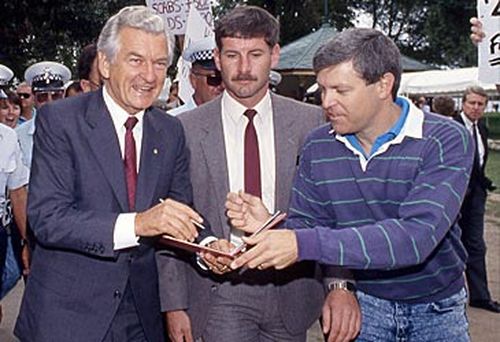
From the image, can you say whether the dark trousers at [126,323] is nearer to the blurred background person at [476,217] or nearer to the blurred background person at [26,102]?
the blurred background person at [476,217]

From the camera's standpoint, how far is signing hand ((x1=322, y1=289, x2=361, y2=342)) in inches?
129

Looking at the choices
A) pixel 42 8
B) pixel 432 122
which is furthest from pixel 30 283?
pixel 42 8

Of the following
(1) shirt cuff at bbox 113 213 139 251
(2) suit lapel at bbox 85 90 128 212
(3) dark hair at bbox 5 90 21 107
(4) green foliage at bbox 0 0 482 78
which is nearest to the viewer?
(1) shirt cuff at bbox 113 213 139 251

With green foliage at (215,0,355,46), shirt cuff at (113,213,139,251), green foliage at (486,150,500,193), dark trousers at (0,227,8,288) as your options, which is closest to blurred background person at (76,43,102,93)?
dark trousers at (0,227,8,288)

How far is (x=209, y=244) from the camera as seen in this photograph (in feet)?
11.5

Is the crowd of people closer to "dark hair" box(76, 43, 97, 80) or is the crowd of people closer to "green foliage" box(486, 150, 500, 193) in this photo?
"dark hair" box(76, 43, 97, 80)

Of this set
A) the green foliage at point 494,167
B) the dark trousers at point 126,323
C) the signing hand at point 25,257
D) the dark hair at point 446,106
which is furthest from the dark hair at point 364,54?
the green foliage at point 494,167

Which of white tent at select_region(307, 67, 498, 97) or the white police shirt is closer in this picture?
the white police shirt

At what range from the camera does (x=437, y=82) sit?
31.5m

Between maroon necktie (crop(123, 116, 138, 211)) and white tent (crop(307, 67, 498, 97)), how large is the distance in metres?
27.8

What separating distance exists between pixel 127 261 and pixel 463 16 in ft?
140

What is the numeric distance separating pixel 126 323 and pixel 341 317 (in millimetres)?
861

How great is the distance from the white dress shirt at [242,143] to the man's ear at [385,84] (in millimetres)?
967

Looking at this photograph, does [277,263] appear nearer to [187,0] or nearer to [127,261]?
[127,261]
